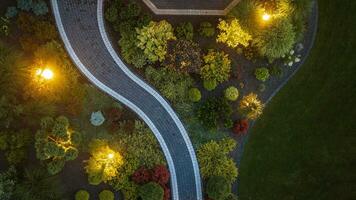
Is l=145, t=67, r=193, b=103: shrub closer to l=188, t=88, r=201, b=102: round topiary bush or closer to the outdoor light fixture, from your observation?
l=188, t=88, r=201, b=102: round topiary bush

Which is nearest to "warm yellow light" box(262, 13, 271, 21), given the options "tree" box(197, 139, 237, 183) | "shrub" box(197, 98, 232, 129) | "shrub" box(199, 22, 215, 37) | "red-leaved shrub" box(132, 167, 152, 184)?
"shrub" box(199, 22, 215, 37)

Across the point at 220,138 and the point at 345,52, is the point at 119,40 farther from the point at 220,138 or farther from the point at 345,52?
the point at 345,52

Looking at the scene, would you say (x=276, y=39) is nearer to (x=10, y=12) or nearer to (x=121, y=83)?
(x=121, y=83)

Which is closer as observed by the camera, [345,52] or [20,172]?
[20,172]

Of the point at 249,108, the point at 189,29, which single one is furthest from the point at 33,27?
the point at 249,108

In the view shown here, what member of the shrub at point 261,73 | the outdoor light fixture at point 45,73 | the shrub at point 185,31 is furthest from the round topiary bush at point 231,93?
the outdoor light fixture at point 45,73
